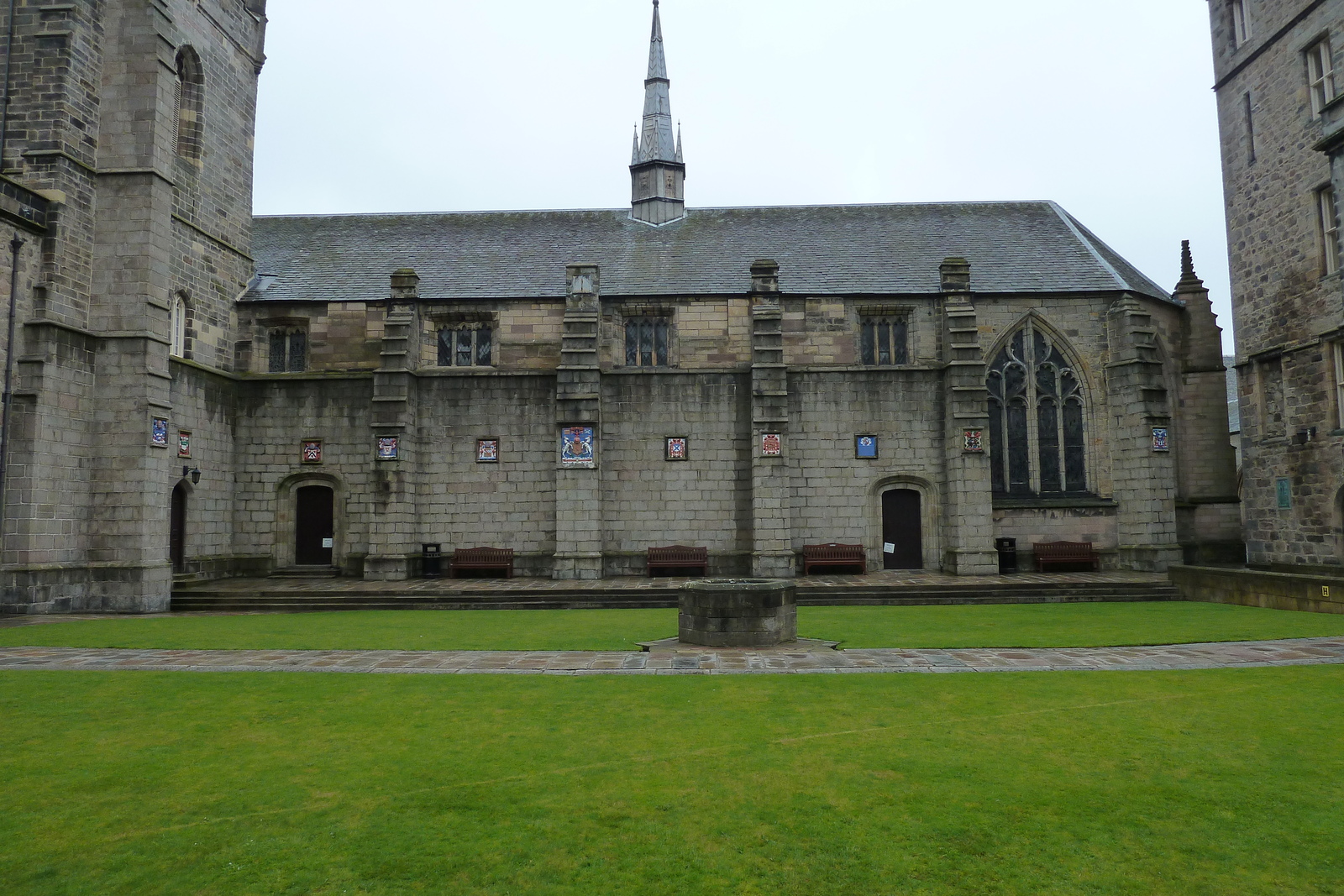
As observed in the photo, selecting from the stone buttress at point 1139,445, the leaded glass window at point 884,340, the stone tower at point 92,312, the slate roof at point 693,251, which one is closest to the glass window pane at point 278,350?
the slate roof at point 693,251

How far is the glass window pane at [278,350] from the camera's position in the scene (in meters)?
26.2

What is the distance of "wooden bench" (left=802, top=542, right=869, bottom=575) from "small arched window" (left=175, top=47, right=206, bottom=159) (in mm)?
20559

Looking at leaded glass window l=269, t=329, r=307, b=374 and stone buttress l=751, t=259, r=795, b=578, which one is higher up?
leaded glass window l=269, t=329, r=307, b=374

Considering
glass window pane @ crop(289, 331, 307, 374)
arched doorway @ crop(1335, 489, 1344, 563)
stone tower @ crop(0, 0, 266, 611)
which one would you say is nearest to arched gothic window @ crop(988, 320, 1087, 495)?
arched doorway @ crop(1335, 489, 1344, 563)

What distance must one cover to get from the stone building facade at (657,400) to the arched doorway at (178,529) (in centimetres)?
8

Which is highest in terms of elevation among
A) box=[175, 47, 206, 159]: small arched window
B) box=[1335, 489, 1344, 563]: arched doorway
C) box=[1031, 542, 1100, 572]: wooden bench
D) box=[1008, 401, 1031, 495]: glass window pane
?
box=[175, 47, 206, 159]: small arched window

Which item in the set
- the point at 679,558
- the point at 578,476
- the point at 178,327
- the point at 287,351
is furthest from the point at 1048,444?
the point at 178,327

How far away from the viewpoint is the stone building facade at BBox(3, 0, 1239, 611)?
77.9ft

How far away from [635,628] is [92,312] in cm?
1477

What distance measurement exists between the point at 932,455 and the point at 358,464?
17.3 m

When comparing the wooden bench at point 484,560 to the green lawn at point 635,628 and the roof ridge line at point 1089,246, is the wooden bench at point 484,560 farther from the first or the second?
the roof ridge line at point 1089,246

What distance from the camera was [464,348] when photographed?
26.5 metres

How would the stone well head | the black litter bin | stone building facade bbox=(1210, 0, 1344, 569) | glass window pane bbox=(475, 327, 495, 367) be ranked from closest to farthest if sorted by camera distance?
1. the stone well head
2. stone building facade bbox=(1210, 0, 1344, 569)
3. the black litter bin
4. glass window pane bbox=(475, 327, 495, 367)

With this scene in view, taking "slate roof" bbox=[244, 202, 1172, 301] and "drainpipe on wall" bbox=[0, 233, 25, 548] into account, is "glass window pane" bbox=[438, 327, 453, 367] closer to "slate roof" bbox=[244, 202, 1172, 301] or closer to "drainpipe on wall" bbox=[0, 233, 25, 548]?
"slate roof" bbox=[244, 202, 1172, 301]
